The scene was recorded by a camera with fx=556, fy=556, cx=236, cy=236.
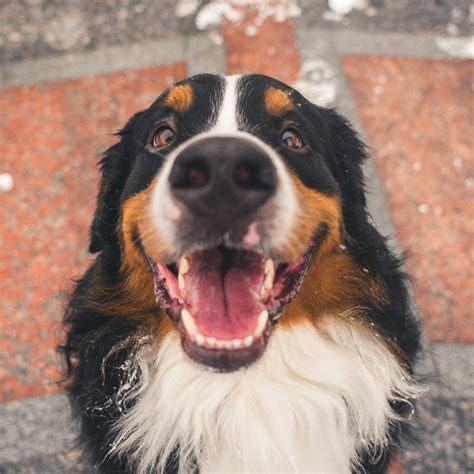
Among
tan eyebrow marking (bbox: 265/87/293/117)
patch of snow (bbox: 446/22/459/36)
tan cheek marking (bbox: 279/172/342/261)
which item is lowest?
patch of snow (bbox: 446/22/459/36)

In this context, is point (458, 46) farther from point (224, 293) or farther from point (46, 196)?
point (224, 293)

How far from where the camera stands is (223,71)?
389cm

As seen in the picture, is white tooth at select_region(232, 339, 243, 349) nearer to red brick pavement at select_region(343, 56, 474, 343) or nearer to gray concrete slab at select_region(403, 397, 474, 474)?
gray concrete slab at select_region(403, 397, 474, 474)

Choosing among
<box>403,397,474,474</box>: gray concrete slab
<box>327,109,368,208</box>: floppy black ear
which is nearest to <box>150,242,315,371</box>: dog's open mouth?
<box>327,109,368,208</box>: floppy black ear

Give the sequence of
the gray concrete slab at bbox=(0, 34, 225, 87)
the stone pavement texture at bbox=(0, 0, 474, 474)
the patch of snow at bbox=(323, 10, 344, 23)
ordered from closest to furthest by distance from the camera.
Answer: the stone pavement texture at bbox=(0, 0, 474, 474) < the gray concrete slab at bbox=(0, 34, 225, 87) < the patch of snow at bbox=(323, 10, 344, 23)

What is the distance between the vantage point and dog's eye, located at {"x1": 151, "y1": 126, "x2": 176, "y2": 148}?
6.85ft

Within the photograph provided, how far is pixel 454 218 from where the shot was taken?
3.51m

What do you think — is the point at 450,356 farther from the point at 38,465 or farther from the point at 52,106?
the point at 52,106

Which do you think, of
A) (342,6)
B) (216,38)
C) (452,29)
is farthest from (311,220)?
(452,29)

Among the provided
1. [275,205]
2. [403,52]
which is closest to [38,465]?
[275,205]

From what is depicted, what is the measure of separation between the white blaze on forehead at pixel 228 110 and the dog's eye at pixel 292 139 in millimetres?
216

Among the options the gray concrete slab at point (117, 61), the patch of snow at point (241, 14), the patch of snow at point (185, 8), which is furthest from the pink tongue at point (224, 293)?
the patch of snow at point (185, 8)

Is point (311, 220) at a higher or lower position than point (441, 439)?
higher

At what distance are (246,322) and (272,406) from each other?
1.49ft
